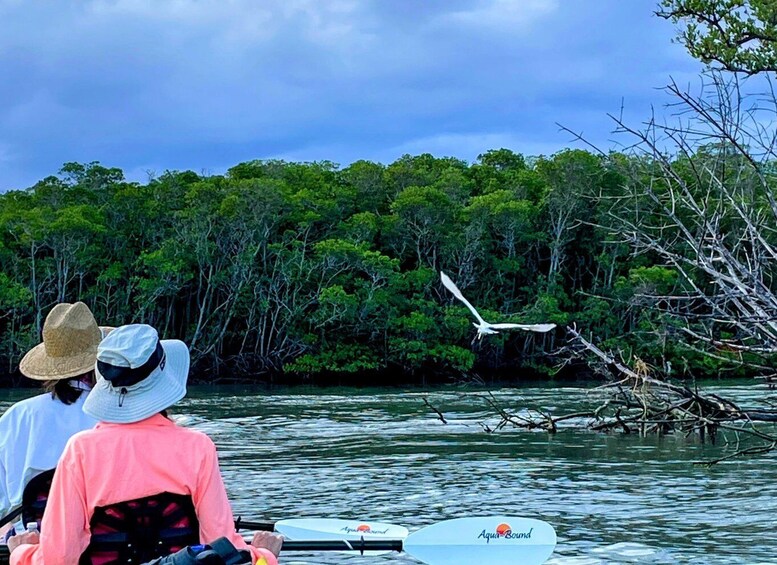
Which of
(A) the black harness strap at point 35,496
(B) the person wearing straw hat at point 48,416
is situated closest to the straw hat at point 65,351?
(B) the person wearing straw hat at point 48,416

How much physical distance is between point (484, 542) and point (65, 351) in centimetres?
226

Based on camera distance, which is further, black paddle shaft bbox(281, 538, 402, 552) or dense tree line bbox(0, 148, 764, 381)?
dense tree line bbox(0, 148, 764, 381)

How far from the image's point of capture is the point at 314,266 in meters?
42.0

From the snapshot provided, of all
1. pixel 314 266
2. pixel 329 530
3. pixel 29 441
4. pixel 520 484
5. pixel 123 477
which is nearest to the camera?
pixel 123 477

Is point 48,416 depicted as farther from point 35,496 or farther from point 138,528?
point 138,528

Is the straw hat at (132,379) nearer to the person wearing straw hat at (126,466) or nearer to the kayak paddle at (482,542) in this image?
the person wearing straw hat at (126,466)

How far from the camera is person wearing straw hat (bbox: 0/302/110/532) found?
3686 millimetres

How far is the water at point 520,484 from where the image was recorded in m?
8.30

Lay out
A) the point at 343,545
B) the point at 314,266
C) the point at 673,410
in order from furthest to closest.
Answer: the point at 314,266 < the point at 673,410 < the point at 343,545

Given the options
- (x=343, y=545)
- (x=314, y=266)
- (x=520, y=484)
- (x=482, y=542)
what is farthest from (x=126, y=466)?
(x=314, y=266)

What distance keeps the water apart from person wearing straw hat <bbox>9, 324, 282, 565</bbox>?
1832 mm

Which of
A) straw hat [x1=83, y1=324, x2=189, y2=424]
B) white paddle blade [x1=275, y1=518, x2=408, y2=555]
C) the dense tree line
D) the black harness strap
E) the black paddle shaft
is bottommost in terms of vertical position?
white paddle blade [x1=275, y1=518, x2=408, y2=555]

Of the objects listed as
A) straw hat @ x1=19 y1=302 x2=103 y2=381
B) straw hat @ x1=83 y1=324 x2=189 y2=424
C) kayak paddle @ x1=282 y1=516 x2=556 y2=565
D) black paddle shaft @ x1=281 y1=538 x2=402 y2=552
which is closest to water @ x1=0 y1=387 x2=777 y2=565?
black paddle shaft @ x1=281 y1=538 x2=402 y2=552

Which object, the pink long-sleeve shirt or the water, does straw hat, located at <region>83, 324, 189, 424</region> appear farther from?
the water
